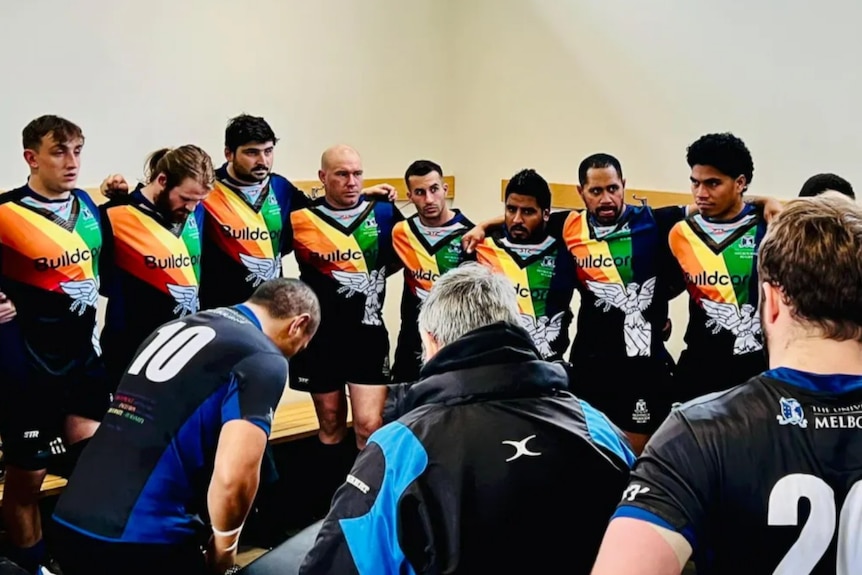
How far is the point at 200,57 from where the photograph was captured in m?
4.36

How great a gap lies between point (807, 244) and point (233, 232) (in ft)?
8.75

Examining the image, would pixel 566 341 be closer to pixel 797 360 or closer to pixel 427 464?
pixel 427 464

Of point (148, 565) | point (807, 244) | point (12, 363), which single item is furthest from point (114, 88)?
point (807, 244)

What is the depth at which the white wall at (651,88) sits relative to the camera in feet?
12.6

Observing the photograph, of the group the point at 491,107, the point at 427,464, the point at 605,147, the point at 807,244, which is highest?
the point at 491,107

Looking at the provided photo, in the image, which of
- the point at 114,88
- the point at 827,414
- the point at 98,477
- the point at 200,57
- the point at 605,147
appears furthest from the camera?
the point at 605,147

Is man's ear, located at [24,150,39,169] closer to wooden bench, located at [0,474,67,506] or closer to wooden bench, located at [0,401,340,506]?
wooden bench, located at [0,474,67,506]

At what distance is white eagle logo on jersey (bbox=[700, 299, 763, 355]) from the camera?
293 cm

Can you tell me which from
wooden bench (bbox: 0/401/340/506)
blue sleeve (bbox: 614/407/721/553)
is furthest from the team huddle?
wooden bench (bbox: 0/401/340/506)

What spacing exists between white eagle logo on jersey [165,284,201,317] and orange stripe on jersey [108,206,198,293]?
0.02 m

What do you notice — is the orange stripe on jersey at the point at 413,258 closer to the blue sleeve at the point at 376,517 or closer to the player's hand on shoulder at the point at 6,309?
the player's hand on shoulder at the point at 6,309

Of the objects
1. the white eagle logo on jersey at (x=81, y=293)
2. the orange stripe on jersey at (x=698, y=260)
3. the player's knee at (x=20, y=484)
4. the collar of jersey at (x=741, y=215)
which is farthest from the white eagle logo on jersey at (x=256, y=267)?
the collar of jersey at (x=741, y=215)

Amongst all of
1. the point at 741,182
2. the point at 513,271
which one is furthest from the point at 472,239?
the point at 741,182

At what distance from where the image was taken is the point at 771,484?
993 millimetres
